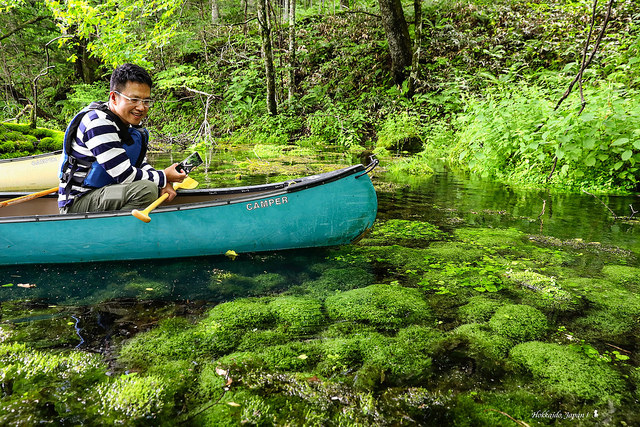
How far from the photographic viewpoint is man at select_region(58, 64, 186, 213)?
10.7ft

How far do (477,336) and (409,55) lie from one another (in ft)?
37.1

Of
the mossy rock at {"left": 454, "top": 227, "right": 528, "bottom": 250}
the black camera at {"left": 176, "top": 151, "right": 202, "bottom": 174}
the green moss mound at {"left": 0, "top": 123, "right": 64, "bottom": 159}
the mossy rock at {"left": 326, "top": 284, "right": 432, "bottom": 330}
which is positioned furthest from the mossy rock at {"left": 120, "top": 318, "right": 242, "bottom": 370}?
the green moss mound at {"left": 0, "top": 123, "right": 64, "bottom": 159}

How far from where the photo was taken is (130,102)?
3.35 meters

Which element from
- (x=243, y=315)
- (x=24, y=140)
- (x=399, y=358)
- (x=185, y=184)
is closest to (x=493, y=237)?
(x=399, y=358)

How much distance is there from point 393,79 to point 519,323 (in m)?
11.3

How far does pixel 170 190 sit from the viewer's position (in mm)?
3855

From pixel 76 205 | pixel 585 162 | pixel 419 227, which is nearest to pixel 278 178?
pixel 419 227

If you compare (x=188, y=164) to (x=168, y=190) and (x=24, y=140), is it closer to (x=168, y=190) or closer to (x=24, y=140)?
(x=168, y=190)

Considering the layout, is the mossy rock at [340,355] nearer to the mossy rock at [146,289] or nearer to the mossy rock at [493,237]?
the mossy rock at [146,289]

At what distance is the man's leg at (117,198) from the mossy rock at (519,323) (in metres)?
3.05

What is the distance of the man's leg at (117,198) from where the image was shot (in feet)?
11.4

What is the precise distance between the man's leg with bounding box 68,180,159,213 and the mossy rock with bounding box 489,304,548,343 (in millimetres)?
3052

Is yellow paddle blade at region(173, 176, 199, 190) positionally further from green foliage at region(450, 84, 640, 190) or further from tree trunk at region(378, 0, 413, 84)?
tree trunk at region(378, 0, 413, 84)

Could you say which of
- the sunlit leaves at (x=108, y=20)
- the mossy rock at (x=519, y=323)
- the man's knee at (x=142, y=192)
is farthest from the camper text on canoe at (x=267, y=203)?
the sunlit leaves at (x=108, y=20)
